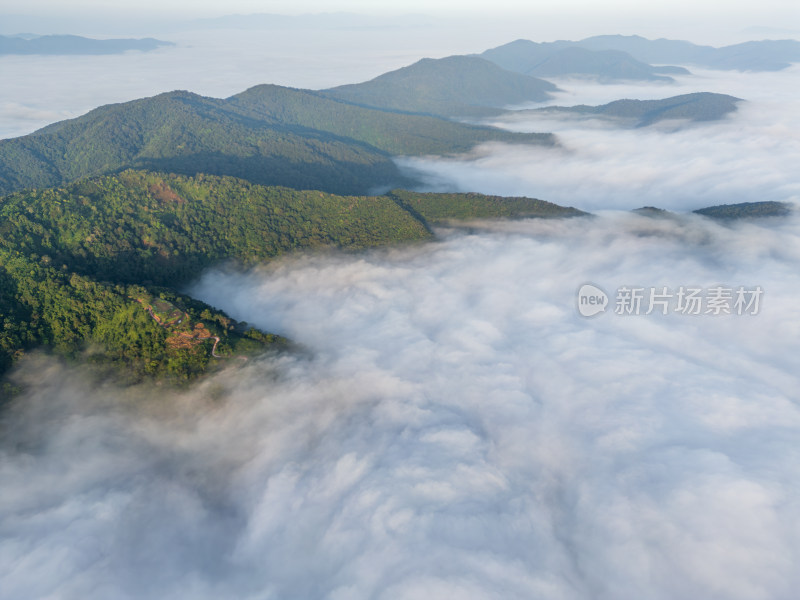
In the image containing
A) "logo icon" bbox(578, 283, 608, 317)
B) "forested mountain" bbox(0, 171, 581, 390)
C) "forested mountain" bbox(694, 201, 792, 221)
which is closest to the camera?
"forested mountain" bbox(0, 171, 581, 390)


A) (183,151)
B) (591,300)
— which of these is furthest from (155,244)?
(591,300)

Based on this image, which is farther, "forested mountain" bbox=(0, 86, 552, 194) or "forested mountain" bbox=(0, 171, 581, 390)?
"forested mountain" bbox=(0, 86, 552, 194)

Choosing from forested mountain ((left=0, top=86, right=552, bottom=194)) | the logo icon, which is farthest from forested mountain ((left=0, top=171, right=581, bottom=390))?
forested mountain ((left=0, top=86, right=552, bottom=194))

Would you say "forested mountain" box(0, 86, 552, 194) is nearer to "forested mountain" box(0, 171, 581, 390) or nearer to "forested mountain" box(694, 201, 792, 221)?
"forested mountain" box(0, 171, 581, 390)

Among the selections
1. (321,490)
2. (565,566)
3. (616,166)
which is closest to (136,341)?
(321,490)

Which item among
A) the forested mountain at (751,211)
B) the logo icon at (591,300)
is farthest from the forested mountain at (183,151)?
the forested mountain at (751,211)

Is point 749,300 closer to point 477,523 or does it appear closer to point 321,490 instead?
point 477,523

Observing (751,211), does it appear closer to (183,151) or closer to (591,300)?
(591,300)
